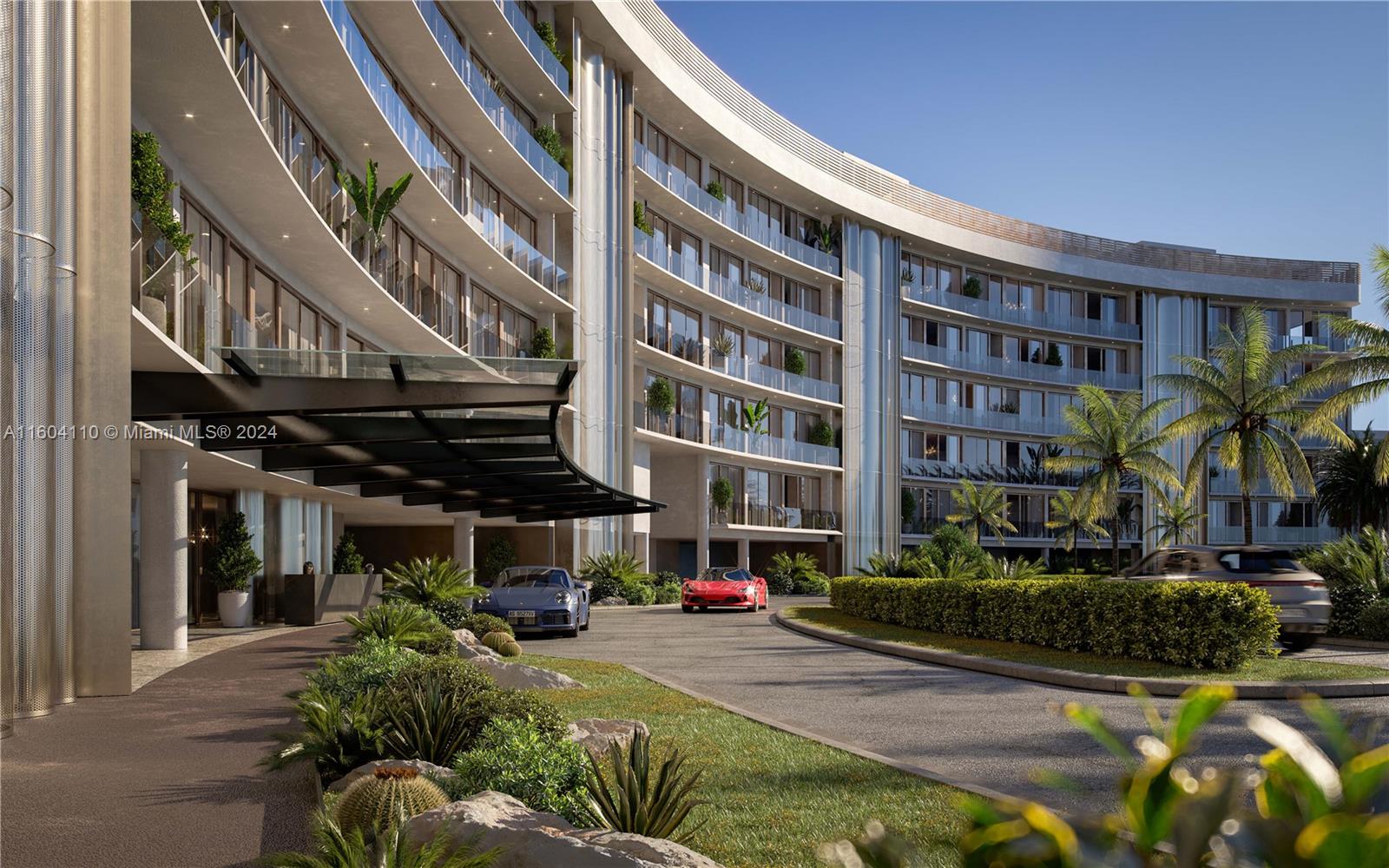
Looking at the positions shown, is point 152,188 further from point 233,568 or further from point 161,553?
point 233,568

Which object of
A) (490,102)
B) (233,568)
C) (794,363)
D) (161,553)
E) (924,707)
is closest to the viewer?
(924,707)

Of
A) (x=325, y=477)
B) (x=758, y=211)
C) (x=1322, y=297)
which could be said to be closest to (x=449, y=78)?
(x=325, y=477)

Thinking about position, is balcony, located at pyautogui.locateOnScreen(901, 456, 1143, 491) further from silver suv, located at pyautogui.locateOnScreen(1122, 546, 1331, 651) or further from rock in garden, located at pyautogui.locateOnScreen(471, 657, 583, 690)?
rock in garden, located at pyautogui.locateOnScreen(471, 657, 583, 690)

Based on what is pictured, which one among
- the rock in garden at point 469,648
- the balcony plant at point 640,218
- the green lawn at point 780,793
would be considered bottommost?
the rock in garden at point 469,648

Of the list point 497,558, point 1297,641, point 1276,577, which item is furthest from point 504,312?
point 1297,641

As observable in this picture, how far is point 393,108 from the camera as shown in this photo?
2775cm

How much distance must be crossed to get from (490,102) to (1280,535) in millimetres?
52709

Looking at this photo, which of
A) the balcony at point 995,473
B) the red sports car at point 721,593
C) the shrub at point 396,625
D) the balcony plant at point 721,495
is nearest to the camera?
the shrub at point 396,625

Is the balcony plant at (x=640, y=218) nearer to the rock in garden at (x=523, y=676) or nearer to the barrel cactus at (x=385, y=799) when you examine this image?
the rock in garden at (x=523, y=676)

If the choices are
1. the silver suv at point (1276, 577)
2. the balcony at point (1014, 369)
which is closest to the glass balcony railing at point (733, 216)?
the balcony at point (1014, 369)

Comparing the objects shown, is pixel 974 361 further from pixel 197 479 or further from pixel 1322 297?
pixel 197 479

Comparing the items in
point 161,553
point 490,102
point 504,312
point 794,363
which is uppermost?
point 490,102

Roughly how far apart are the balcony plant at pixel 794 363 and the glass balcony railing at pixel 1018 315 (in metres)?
7.99

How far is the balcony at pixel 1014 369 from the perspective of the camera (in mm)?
63062
